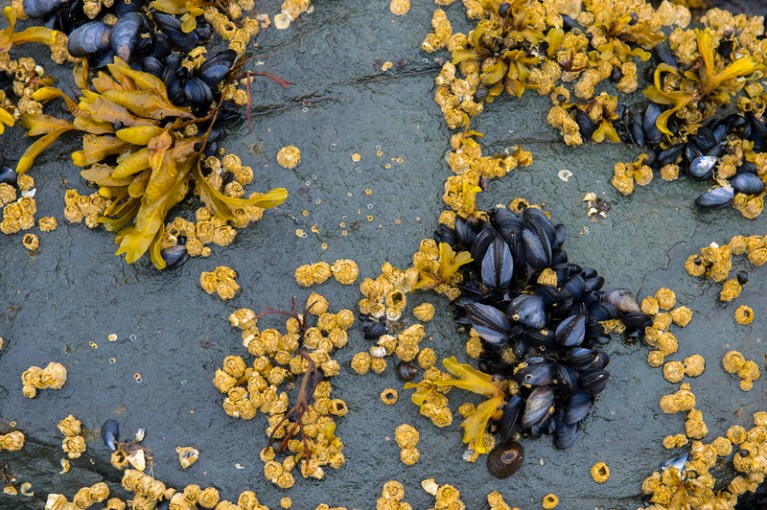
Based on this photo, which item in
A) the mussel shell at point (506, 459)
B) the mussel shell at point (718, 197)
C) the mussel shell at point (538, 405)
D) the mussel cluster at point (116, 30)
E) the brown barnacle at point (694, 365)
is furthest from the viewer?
the mussel shell at point (718, 197)

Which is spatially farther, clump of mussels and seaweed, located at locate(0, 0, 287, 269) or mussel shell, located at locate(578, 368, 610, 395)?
clump of mussels and seaweed, located at locate(0, 0, 287, 269)

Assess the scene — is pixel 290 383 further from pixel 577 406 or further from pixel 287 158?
pixel 577 406

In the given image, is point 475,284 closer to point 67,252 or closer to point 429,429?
point 429,429

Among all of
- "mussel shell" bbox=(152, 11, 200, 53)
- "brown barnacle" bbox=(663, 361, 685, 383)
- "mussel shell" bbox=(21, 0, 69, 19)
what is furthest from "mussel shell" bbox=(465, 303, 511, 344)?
"mussel shell" bbox=(21, 0, 69, 19)

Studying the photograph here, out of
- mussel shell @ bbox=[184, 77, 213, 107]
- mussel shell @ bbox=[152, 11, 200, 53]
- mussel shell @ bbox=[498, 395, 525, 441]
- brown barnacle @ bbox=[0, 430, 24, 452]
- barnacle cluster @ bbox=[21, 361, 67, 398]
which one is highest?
mussel shell @ bbox=[152, 11, 200, 53]

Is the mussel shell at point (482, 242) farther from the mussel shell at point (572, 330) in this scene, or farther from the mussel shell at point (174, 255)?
the mussel shell at point (174, 255)

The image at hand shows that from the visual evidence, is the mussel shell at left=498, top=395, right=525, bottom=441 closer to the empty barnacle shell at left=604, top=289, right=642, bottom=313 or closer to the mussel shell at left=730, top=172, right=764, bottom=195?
the empty barnacle shell at left=604, top=289, right=642, bottom=313

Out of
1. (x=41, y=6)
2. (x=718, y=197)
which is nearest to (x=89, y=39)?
(x=41, y=6)

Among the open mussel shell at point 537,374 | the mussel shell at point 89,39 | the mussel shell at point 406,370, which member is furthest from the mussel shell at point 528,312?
the mussel shell at point 89,39
